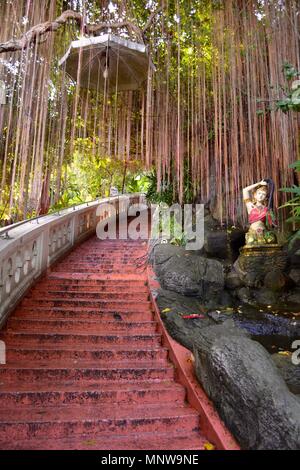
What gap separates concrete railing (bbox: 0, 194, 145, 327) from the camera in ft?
9.55

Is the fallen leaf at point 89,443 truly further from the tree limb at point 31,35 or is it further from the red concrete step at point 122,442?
the tree limb at point 31,35

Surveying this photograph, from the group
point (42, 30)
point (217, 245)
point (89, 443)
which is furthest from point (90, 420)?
point (217, 245)

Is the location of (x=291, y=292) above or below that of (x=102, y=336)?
above

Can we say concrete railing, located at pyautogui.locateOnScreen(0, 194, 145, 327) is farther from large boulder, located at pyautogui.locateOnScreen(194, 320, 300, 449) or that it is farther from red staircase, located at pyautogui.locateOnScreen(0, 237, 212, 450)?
large boulder, located at pyautogui.locateOnScreen(194, 320, 300, 449)

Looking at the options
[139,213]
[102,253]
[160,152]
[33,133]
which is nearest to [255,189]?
[160,152]

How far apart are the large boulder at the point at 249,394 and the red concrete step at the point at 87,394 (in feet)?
1.10

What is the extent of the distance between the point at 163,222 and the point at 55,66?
4075mm

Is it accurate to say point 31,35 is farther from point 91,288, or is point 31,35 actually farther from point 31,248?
point 91,288

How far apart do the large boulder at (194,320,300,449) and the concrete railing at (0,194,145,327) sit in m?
2.07

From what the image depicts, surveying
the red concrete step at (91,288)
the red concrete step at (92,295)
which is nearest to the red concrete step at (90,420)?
the red concrete step at (92,295)
